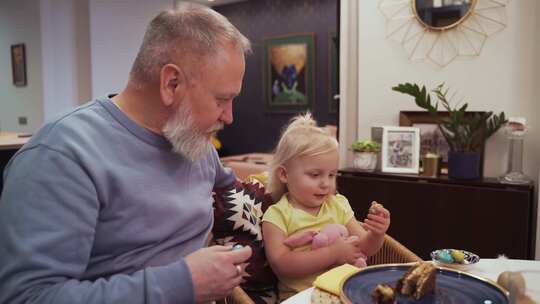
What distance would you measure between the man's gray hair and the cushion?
558 millimetres

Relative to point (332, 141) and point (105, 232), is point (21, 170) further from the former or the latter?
point (332, 141)

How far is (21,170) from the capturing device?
1007 millimetres

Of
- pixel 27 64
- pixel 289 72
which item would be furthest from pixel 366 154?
pixel 27 64

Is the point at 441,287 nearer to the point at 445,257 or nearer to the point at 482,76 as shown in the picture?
the point at 445,257

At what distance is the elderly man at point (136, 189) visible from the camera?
37.9 inches

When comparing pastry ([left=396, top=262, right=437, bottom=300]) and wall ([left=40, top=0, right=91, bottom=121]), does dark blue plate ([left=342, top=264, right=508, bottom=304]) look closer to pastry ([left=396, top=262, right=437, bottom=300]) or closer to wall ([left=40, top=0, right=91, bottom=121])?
pastry ([left=396, top=262, right=437, bottom=300])

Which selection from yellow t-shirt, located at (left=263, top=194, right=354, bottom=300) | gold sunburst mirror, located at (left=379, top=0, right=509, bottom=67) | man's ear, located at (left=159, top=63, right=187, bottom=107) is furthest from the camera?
gold sunburst mirror, located at (left=379, top=0, right=509, bottom=67)

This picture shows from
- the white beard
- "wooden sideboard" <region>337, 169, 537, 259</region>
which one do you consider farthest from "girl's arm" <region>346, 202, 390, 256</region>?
"wooden sideboard" <region>337, 169, 537, 259</region>

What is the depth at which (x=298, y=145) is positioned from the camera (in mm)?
1628

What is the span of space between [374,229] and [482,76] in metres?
1.86

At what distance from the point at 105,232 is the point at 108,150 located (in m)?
0.20

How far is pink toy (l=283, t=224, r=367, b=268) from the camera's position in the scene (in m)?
1.52

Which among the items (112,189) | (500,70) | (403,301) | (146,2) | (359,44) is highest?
(146,2)

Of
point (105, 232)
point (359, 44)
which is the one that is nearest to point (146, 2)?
point (359, 44)
